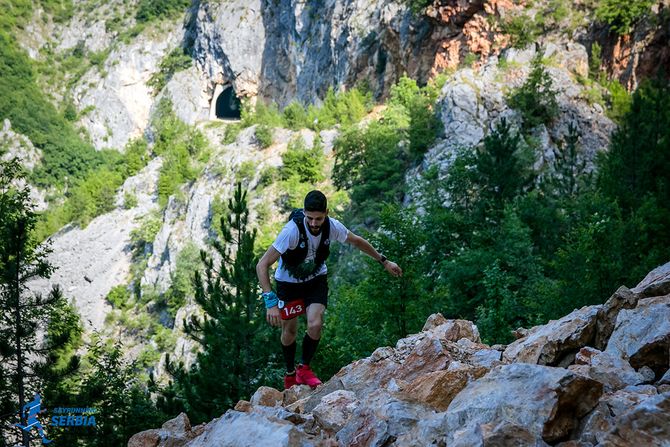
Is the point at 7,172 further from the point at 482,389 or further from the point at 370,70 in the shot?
the point at 370,70

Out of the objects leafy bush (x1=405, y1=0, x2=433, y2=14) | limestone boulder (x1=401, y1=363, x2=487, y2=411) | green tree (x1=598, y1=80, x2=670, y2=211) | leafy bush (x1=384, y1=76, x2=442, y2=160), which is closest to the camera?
limestone boulder (x1=401, y1=363, x2=487, y2=411)

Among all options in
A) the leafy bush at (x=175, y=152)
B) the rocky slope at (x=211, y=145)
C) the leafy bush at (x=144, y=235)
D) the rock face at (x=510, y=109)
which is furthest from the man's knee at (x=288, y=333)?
the leafy bush at (x=175, y=152)

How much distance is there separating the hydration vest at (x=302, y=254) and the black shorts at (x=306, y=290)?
130 mm

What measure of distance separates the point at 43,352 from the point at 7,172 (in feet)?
12.0

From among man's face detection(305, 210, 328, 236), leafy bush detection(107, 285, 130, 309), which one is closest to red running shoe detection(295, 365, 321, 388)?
man's face detection(305, 210, 328, 236)

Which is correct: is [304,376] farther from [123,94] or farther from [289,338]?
[123,94]

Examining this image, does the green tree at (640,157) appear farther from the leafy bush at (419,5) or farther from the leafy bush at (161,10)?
the leafy bush at (161,10)

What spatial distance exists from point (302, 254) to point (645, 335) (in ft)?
10.2

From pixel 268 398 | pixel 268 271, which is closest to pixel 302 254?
Result: pixel 268 271

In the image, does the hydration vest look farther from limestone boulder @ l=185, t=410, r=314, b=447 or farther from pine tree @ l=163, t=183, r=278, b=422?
pine tree @ l=163, t=183, r=278, b=422

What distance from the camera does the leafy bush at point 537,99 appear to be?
2891 cm

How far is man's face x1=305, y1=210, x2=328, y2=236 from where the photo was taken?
5.30m

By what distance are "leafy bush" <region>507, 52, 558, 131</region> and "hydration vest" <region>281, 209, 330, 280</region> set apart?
85.3ft

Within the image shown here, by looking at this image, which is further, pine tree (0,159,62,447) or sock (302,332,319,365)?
pine tree (0,159,62,447)
